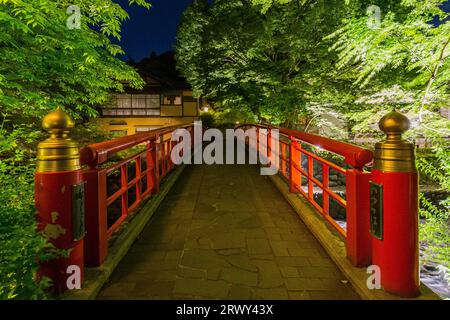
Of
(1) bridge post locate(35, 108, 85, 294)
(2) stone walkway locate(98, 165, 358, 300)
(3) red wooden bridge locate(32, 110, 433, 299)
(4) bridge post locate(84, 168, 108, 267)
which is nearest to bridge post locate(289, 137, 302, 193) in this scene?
(2) stone walkway locate(98, 165, 358, 300)

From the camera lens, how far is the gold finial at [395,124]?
233cm

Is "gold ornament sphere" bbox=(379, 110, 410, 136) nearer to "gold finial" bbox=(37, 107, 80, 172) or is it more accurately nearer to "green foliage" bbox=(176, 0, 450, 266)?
"gold finial" bbox=(37, 107, 80, 172)

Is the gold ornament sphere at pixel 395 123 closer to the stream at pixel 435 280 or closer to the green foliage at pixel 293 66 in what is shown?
the stream at pixel 435 280

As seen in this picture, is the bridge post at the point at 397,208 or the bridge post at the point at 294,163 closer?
the bridge post at the point at 397,208

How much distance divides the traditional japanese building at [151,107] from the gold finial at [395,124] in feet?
84.8

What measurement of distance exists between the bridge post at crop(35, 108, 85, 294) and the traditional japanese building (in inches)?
1005

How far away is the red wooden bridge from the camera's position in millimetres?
2357

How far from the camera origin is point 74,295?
8.10ft

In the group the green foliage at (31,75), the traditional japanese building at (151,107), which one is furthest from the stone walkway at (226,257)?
the traditional japanese building at (151,107)

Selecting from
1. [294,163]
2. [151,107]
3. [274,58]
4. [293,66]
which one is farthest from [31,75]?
[151,107]

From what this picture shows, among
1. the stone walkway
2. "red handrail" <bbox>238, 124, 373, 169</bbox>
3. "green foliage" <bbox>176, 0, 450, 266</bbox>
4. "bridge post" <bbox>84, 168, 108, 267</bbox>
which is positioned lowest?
the stone walkway

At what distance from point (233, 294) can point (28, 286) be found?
159cm
